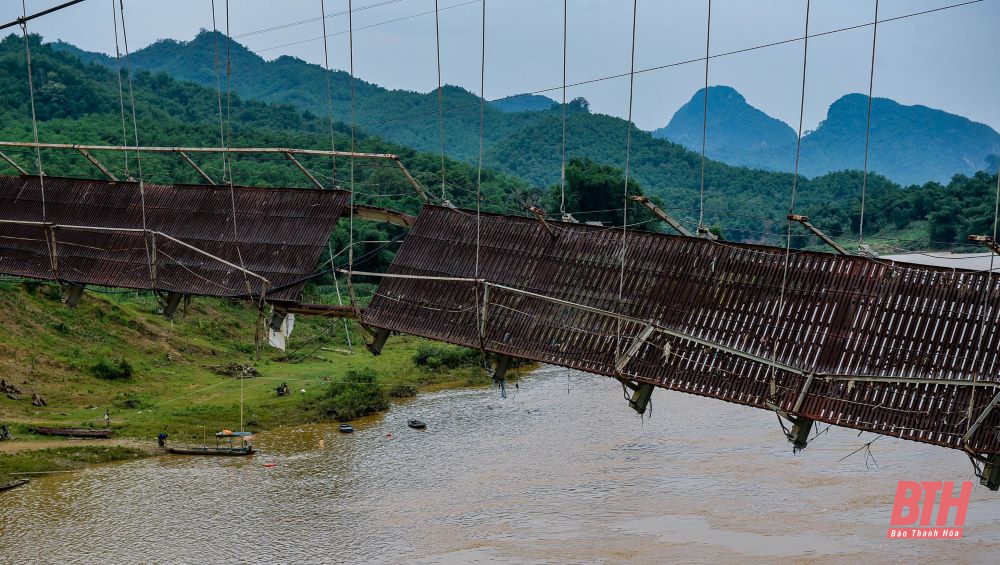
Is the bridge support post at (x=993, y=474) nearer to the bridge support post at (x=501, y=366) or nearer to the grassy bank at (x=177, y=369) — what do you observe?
the bridge support post at (x=501, y=366)

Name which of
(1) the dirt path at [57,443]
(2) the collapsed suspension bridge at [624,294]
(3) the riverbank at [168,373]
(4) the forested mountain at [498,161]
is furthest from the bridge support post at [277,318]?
(4) the forested mountain at [498,161]

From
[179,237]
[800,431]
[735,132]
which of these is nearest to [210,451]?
[179,237]

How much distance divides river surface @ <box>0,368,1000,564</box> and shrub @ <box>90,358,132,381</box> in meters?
3.78

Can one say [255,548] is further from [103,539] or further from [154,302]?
[154,302]

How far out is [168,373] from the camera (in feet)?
70.9

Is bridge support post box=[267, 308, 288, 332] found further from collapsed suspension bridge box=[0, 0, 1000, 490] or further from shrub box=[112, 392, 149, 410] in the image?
shrub box=[112, 392, 149, 410]

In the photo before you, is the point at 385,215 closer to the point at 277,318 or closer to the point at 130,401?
the point at 277,318

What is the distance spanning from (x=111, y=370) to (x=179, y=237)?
7.43 metres

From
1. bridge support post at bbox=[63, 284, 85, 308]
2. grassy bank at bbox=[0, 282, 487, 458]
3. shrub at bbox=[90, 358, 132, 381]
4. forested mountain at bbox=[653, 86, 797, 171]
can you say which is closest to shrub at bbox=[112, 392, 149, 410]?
grassy bank at bbox=[0, 282, 487, 458]

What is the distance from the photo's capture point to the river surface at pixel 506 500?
13578 millimetres

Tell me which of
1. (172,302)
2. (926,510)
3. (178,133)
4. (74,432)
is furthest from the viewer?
(178,133)

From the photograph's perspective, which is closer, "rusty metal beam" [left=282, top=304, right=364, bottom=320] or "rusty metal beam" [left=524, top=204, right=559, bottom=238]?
"rusty metal beam" [left=282, top=304, right=364, bottom=320]

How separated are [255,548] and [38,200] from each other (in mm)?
6125

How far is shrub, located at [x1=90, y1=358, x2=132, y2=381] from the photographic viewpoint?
Answer: 806 inches
